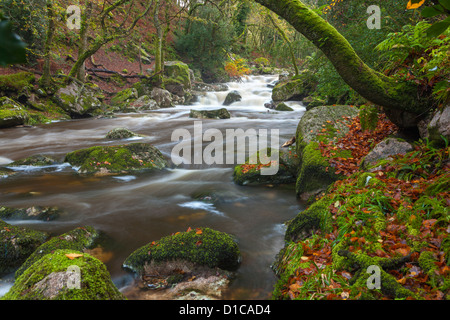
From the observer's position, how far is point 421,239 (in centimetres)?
227

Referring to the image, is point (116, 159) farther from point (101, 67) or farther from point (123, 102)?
point (101, 67)

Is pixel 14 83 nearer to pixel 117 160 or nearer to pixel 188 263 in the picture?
pixel 117 160

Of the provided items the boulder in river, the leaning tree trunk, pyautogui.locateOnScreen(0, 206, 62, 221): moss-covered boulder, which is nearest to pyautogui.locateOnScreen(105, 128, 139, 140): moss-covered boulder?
pyautogui.locateOnScreen(0, 206, 62, 221): moss-covered boulder

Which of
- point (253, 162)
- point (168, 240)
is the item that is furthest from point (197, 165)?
point (168, 240)

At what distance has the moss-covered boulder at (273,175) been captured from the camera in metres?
5.94

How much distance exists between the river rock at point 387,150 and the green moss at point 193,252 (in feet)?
8.14

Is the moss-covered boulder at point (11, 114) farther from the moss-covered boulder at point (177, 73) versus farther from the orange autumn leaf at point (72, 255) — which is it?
the orange autumn leaf at point (72, 255)

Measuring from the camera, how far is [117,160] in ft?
22.9

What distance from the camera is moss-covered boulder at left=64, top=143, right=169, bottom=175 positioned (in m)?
6.79

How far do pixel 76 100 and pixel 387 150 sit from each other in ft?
50.2

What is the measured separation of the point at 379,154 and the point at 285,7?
2.68m

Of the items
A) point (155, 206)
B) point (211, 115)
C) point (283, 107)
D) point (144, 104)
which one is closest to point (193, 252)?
point (155, 206)

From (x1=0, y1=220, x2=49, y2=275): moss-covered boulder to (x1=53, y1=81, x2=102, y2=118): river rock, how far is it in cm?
1230

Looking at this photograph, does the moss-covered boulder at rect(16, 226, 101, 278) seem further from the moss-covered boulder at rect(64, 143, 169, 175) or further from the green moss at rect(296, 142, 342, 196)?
the green moss at rect(296, 142, 342, 196)
